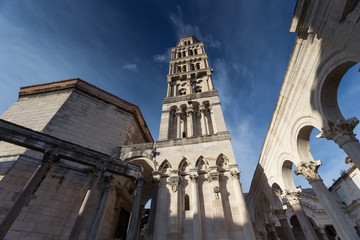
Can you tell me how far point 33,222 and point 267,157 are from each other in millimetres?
13095

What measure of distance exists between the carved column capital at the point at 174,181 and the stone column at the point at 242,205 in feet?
9.96

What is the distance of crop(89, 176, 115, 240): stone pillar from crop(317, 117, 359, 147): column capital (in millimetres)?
10407

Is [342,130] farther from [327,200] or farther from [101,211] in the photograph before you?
[101,211]

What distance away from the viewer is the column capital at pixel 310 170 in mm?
6875

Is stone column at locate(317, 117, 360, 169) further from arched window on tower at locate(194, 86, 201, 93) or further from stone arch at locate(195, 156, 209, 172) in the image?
arched window on tower at locate(194, 86, 201, 93)

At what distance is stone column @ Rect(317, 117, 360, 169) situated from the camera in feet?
17.3

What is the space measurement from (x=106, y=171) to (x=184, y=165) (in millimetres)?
4522

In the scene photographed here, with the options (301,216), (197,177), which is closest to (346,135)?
(301,216)

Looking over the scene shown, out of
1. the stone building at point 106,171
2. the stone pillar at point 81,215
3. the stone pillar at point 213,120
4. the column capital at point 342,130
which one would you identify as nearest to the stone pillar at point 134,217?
the stone building at point 106,171

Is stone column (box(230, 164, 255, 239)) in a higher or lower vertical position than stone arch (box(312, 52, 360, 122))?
lower

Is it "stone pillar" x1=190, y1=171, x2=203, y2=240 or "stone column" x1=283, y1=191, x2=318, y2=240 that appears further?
"stone pillar" x1=190, y1=171, x2=203, y2=240

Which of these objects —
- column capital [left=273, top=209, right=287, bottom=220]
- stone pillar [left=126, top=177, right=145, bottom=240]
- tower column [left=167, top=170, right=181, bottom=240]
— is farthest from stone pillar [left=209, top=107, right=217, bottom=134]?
column capital [left=273, top=209, right=287, bottom=220]

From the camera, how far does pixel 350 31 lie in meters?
4.85

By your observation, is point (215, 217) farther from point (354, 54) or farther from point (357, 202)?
point (357, 202)
